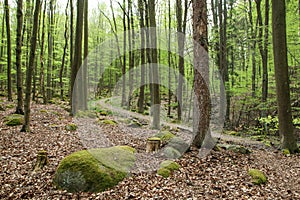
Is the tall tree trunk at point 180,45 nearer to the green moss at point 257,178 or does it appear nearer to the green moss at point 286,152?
Answer: the green moss at point 286,152

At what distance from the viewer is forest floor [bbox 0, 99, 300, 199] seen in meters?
4.30

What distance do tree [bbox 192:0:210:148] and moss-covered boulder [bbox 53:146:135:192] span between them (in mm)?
2629

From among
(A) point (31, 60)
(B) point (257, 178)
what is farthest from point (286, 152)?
(A) point (31, 60)

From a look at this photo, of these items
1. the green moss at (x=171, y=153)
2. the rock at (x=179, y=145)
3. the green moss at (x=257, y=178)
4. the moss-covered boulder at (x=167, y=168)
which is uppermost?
the rock at (x=179, y=145)

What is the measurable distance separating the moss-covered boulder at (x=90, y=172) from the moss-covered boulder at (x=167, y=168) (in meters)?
0.73

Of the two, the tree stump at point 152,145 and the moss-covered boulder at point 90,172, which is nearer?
the moss-covered boulder at point 90,172

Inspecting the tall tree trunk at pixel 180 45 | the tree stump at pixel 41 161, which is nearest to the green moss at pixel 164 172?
the tree stump at pixel 41 161

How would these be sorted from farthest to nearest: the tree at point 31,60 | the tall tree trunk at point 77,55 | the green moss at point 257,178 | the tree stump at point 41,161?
the tall tree trunk at point 77,55, the tree at point 31,60, the tree stump at point 41,161, the green moss at point 257,178

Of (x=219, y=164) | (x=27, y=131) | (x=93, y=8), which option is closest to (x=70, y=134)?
(x=27, y=131)

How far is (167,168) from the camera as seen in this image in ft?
17.2

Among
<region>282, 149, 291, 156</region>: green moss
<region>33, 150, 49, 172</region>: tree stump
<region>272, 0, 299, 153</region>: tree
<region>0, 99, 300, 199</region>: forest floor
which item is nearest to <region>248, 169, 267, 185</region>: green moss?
<region>0, 99, 300, 199</region>: forest floor

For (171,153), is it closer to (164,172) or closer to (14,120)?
(164,172)

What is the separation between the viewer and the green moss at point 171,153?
238 inches

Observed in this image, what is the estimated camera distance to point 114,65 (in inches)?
1204
